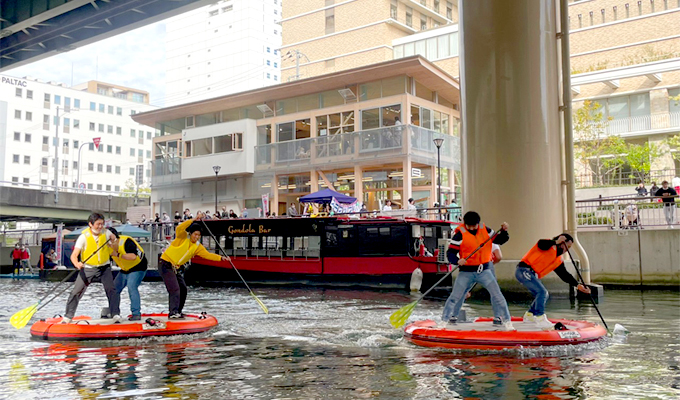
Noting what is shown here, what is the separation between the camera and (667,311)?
15.4m

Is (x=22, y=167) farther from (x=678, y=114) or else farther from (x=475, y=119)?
(x=475, y=119)

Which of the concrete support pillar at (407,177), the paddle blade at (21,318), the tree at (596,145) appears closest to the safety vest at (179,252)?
the paddle blade at (21,318)

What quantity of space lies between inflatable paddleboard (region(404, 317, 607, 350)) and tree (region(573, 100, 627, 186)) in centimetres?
3495

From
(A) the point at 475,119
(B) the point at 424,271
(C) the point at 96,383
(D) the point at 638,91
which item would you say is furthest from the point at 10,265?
(D) the point at 638,91

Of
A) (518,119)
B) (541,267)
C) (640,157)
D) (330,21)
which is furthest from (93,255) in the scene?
(330,21)

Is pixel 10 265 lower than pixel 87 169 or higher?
lower

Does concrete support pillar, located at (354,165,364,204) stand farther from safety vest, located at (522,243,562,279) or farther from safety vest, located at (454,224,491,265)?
safety vest, located at (454,224,491,265)

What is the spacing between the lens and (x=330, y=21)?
71.1 metres

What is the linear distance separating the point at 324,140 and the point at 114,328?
1103 inches

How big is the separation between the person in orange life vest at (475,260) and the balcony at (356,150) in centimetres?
2461

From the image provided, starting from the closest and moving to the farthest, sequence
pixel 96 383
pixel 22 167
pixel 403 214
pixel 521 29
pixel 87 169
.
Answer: pixel 96 383 < pixel 521 29 < pixel 403 214 < pixel 22 167 < pixel 87 169

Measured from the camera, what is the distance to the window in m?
70.8

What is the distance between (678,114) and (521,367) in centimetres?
4312

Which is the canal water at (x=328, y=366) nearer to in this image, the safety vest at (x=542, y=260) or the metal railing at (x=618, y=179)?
the safety vest at (x=542, y=260)
